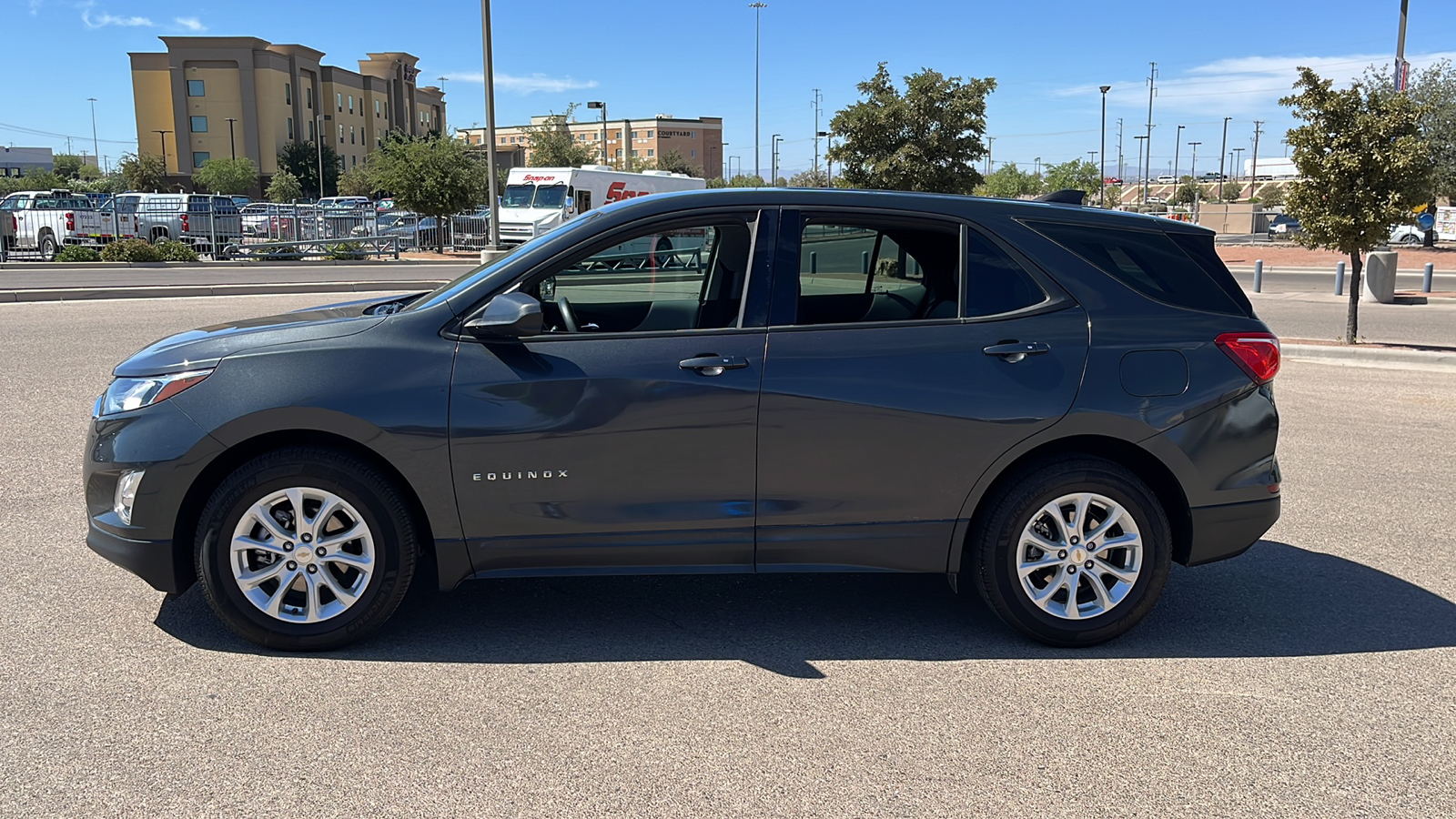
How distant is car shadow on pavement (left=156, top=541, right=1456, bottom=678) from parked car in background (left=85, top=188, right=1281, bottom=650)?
22 centimetres

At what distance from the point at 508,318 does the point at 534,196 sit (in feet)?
111

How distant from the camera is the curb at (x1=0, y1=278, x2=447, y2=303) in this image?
1828 centimetres

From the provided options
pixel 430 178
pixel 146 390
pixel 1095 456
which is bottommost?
pixel 1095 456

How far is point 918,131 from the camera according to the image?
112 feet

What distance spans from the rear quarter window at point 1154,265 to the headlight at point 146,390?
326cm

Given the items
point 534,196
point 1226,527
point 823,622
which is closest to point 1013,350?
point 1226,527

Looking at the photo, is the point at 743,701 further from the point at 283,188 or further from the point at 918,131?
the point at 283,188

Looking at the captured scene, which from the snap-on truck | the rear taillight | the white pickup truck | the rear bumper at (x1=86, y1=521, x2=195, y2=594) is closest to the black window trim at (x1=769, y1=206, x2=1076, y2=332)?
the rear taillight

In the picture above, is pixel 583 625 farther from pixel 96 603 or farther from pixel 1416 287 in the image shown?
pixel 1416 287

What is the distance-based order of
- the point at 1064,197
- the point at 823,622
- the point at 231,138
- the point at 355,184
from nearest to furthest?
the point at 823,622, the point at 1064,197, the point at 355,184, the point at 231,138

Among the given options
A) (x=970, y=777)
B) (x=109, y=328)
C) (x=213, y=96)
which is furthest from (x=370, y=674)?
(x=213, y=96)

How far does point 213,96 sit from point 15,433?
293 ft

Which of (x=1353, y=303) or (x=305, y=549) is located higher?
(x=1353, y=303)

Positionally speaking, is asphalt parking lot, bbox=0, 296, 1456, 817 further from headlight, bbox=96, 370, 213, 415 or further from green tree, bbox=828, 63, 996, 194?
green tree, bbox=828, 63, 996, 194
